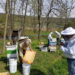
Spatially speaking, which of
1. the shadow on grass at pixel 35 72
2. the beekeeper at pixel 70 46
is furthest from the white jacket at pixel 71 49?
the shadow on grass at pixel 35 72

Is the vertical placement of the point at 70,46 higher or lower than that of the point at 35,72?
higher

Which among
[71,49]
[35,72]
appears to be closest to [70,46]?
[71,49]

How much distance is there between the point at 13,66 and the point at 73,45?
2.22 m

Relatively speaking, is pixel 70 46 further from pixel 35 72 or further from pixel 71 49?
pixel 35 72

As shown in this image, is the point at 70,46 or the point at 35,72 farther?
the point at 35,72

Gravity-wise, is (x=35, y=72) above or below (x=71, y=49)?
below

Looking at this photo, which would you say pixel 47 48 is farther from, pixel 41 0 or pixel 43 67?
pixel 41 0

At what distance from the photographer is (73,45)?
2.18 meters

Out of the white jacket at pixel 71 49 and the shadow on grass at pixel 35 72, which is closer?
the white jacket at pixel 71 49

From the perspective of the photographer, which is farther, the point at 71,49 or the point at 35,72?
the point at 35,72

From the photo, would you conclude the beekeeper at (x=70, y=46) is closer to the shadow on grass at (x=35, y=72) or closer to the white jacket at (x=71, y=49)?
the white jacket at (x=71, y=49)

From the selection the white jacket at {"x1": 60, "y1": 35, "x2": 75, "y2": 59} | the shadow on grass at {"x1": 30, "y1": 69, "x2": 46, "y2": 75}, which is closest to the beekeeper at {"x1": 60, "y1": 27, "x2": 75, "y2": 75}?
the white jacket at {"x1": 60, "y1": 35, "x2": 75, "y2": 59}

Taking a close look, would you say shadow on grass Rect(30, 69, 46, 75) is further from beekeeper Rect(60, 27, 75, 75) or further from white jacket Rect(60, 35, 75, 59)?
white jacket Rect(60, 35, 75, 59)

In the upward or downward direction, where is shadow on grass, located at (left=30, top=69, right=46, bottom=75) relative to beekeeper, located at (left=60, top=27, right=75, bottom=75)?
downward
